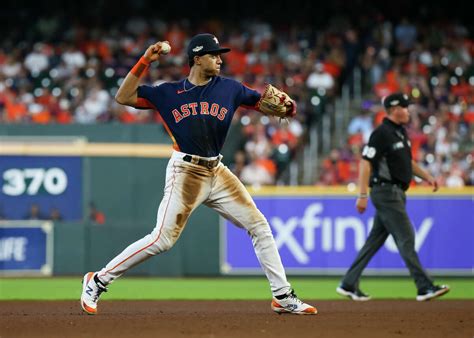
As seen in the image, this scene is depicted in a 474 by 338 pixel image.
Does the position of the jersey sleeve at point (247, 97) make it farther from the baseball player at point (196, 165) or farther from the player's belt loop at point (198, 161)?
the player's belt loop at point (198, 161)

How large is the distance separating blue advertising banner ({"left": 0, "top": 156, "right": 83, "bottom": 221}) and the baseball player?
747 centimetres

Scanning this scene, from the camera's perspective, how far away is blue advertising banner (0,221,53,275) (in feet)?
47.6

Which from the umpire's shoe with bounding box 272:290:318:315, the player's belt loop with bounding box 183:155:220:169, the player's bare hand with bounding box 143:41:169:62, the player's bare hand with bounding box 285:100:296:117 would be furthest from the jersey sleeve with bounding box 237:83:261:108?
the umpire's shoe with bounding box 272:290:318:315

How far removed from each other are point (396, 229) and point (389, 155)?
2.54 feet

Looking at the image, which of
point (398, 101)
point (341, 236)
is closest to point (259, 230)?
point (398, 101)

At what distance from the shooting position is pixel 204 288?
491 inches

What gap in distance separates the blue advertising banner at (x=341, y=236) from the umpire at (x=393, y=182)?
4.26m

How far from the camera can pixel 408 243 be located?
9734 mm

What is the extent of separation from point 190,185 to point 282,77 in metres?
10.8

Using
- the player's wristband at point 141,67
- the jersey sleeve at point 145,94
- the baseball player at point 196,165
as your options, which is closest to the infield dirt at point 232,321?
the baseball player at point 196,165

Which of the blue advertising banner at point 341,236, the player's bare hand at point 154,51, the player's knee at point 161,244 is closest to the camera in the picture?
the player's bare hand at point 154,51

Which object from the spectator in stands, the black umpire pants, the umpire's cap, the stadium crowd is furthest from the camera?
the stadium crowd

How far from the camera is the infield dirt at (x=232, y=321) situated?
651cm

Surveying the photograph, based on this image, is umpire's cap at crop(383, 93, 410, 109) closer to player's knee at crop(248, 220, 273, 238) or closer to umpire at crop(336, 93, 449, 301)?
umpire at crop(336, 93, 449, 301)
